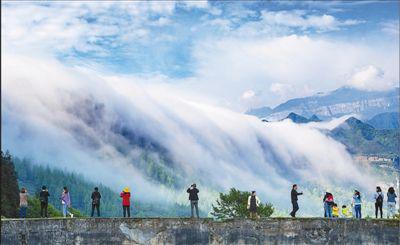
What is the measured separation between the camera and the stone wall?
34156 mm

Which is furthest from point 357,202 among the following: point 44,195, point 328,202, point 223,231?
point 44,195

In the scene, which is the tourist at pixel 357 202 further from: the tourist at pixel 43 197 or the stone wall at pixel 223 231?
the tourist at pixel 43 197

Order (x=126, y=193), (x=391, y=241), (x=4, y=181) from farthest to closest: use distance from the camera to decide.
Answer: (x=4, y=181)
(x=126, y=193)
(x=391, y=241)

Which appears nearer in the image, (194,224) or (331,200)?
(194,224)

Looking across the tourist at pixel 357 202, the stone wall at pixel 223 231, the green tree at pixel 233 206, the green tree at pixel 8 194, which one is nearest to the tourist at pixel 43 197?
the stone wall at pixel 223 231

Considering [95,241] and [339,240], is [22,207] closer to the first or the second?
[95,241]

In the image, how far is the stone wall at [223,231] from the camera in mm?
34156

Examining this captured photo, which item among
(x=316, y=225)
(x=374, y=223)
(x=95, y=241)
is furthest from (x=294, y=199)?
(x=95, y=241)

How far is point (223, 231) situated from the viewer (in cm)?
3462

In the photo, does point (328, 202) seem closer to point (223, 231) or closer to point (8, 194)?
point (223, 231)

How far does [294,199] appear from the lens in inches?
1422

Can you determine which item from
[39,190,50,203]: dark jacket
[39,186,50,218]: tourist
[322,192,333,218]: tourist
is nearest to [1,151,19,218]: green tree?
[39,186,50,218]: tourist

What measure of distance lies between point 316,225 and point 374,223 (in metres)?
3.10

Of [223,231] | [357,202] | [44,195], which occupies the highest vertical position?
[44,195]
